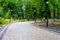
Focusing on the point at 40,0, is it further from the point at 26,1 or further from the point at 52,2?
the point at 26,1

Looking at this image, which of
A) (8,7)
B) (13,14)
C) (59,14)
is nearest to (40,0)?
(59,14)

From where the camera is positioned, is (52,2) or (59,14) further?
(59,14)

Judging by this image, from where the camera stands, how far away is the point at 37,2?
55.4 metres

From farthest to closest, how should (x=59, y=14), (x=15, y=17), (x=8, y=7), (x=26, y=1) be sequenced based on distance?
1. (x=15, y=17)
2. (x=26, y=1)
3. (x=8, y=7)
4. (x=59, y=14)

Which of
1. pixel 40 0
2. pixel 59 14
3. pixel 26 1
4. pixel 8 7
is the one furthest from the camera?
pixel 26 1

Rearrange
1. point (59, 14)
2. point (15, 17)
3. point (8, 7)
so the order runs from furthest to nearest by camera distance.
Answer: point (15, 17) → point (8, 7) → point (59, 14)

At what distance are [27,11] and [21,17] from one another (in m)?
6.96

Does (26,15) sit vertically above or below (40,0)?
below

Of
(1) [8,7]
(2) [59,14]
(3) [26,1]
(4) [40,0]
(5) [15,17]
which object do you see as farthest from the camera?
(5) [15,17]

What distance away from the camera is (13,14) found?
102 meters

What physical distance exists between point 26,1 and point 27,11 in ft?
23.5

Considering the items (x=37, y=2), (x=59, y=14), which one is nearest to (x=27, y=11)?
(x=59, y=14)

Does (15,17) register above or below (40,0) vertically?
below

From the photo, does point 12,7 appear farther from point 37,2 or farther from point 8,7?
point 37,2
